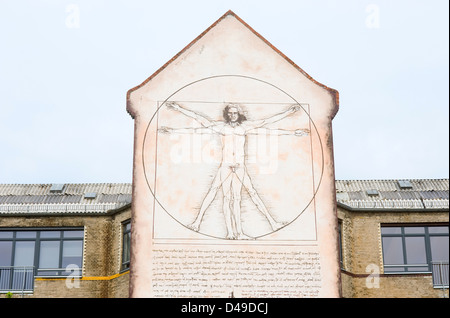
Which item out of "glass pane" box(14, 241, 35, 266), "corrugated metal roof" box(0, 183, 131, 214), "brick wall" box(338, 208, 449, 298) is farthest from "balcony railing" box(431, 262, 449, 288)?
"glass pane" box(14, 241, 35, 266)

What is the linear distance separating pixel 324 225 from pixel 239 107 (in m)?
5.99

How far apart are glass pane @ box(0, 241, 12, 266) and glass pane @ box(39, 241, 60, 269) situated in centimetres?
142

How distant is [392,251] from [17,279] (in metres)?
16.2

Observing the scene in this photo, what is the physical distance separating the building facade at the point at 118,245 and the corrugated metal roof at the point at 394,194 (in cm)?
6

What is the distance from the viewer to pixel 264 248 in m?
35.2

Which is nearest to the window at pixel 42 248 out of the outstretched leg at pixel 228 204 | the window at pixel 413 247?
the outstretched leg at pixel 228 204

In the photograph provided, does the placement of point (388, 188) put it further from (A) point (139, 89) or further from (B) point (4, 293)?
(B) point (4, 293)

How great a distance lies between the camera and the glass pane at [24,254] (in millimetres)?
39812

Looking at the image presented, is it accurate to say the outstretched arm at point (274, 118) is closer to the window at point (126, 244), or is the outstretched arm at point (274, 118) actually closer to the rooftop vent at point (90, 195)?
the window at point (126, 244)

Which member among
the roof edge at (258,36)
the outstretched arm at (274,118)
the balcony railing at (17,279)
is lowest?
the balcony railing at (17,279)

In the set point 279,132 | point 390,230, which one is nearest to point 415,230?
point 390,230

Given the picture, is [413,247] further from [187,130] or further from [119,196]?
[119,196]

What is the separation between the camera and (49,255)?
3984cm
